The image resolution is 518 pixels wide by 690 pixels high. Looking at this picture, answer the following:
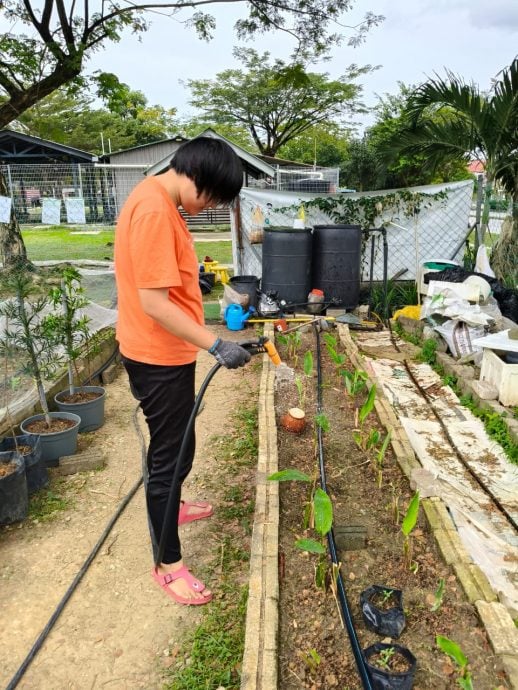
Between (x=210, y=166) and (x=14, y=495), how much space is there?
73.9 inches

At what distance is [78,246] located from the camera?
13742 millimetres

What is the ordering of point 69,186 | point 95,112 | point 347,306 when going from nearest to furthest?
point 347,306, point 69,186, point 95,112

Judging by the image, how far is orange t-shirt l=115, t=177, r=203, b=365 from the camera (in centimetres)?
156

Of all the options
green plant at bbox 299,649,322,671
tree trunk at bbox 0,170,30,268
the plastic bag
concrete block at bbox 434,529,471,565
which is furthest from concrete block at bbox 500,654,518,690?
tree trunk at bbox 0,170,30,268

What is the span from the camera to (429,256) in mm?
7219

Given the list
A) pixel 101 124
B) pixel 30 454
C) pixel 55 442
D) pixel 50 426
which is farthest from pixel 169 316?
pixel 101 124

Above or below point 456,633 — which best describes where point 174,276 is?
above

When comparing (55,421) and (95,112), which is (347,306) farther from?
(95,112)

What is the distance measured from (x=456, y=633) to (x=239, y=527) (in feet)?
3.53

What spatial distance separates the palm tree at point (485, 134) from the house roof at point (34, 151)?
12.1 metres

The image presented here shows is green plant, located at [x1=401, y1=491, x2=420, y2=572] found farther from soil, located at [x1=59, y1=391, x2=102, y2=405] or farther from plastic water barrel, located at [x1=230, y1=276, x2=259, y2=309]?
plastic water barrel, located at [x1=230, y1=276, x2=259, y2=309]

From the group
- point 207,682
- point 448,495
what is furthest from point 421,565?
point 207,682

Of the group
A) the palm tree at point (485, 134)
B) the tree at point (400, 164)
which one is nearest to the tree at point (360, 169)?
the tree at point (400, 164)

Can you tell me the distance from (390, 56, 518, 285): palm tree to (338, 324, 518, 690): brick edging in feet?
14.5
